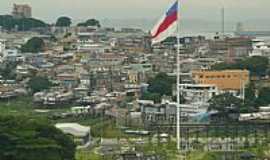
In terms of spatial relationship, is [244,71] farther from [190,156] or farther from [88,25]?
[88,25]

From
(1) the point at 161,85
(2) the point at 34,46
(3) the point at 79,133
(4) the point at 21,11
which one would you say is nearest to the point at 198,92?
(1) the point at 161,85

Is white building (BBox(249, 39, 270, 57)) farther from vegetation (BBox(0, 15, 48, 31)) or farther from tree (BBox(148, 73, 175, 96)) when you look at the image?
vegetation (BBox(0, 15, 48, 31))

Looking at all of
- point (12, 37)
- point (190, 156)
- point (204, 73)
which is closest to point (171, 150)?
point (190, 156)

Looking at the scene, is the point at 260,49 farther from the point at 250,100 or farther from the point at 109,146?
the point at 109,146

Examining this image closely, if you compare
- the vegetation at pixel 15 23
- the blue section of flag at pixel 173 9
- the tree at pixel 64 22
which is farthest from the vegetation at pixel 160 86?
the vegetation at pixel 15 23

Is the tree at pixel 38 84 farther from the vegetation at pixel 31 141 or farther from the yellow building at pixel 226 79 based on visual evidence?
the vegetation at pixel 31 141

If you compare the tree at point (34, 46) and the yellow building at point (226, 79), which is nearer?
the yellow building at point (226, 79)

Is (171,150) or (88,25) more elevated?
(88,25)
